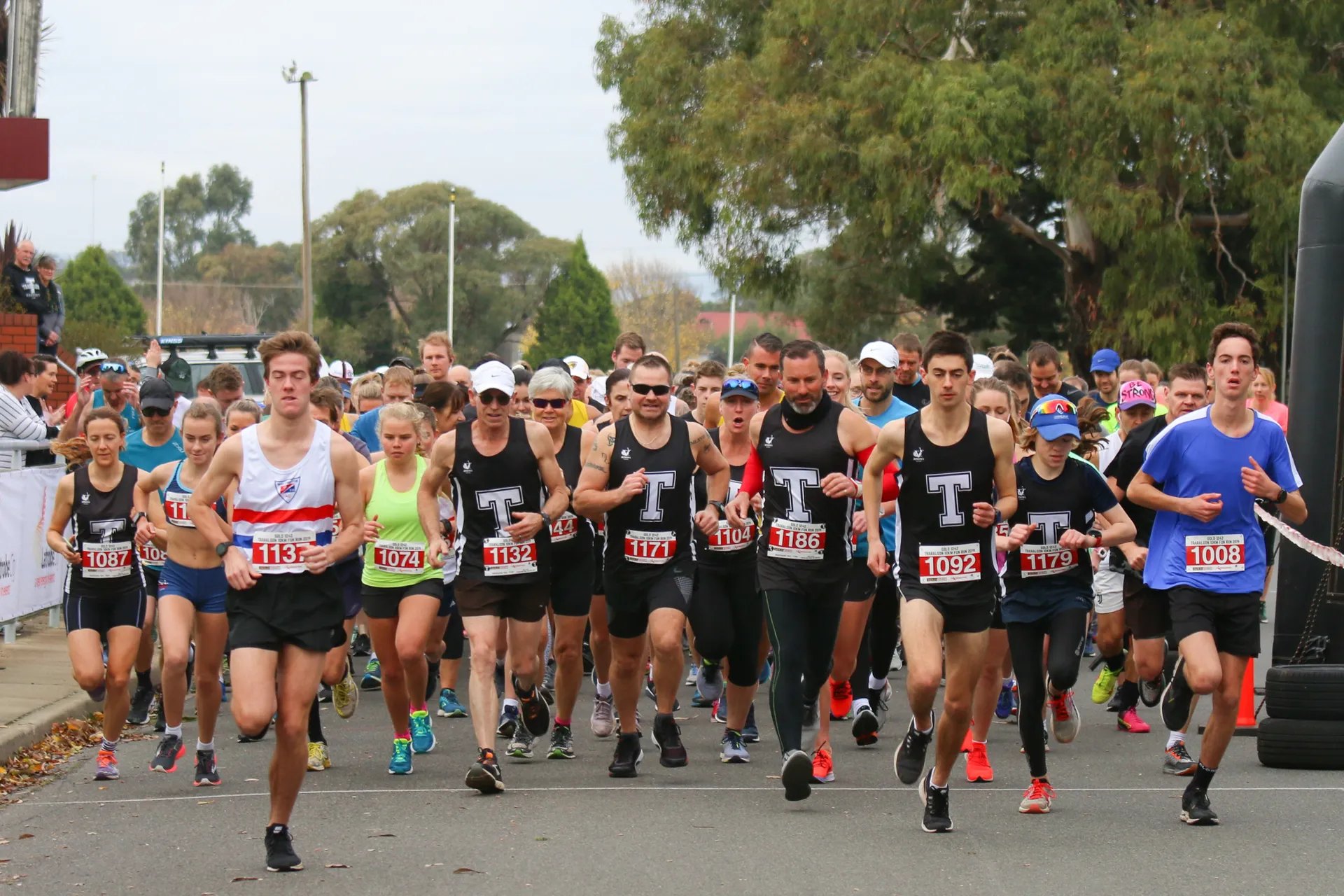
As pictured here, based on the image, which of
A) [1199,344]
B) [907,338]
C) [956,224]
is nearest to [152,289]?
[956,224]

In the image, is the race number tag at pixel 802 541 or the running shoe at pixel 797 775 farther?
the race number tag at pixel 802 541

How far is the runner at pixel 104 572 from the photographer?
919cm

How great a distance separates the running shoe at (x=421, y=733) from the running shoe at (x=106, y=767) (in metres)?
1.60

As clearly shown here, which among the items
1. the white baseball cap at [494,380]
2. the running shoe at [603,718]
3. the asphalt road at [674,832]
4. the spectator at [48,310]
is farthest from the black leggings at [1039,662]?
the spectator at [48,310]

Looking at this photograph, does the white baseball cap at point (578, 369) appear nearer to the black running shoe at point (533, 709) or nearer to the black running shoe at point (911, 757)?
the black running shoe at point (533, 709)

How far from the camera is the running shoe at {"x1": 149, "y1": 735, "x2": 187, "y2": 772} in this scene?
359 inches

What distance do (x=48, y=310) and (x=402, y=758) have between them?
1242cm

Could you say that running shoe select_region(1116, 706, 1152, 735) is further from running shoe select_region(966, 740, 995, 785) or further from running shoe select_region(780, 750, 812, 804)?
running shoe select_region(780, 750, 812, 804)

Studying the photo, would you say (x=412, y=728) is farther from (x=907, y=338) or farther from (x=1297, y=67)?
(x=1297, y=67)

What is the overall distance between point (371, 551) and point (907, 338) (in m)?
4.41

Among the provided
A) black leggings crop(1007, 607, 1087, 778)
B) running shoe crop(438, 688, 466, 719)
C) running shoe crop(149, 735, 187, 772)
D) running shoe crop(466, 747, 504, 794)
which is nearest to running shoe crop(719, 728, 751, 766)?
running shoe crop(466, 747, 504, 794)

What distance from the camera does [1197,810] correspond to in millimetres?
7633

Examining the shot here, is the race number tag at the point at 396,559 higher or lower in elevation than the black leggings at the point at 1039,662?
higher

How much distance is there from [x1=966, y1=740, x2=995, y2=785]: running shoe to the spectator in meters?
13.8
